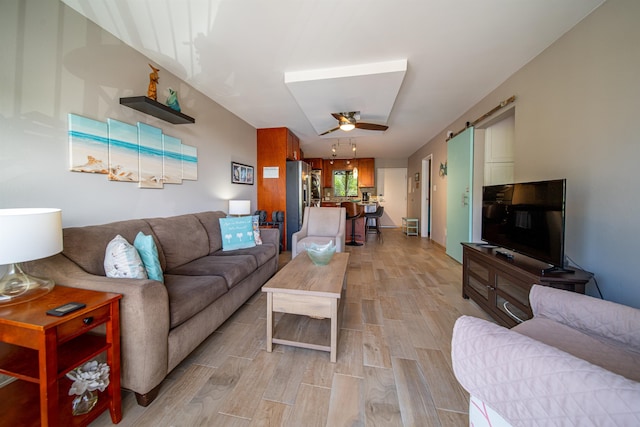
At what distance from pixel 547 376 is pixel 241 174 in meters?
4.27

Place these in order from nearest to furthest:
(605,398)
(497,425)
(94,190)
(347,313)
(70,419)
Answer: (605,398) → (497,425) → (70,419) → (94,190) → (347,313)

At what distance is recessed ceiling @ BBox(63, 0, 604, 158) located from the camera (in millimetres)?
1756

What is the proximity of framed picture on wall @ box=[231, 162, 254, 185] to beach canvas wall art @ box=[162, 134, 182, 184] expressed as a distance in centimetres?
117

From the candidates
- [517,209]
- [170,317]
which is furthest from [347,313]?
[517,209]

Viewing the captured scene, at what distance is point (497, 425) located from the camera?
724 mm

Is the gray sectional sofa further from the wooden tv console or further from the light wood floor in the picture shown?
the wooden tv console

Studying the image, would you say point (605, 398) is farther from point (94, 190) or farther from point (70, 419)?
point (94, 190)

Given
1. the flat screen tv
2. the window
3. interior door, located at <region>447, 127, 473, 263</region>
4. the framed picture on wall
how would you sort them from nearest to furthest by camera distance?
the flat screen tv → interior door, located at <region>447, 127, 473, 263</region> → the framed picture on wall → the window

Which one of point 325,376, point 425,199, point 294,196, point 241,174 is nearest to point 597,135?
point 325,376

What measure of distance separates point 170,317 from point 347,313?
1485 mm

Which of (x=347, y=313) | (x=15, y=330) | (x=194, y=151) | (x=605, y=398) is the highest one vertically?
(x=194, y=151)

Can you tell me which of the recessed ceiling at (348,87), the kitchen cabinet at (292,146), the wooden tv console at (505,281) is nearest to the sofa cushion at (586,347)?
the wooden tv console at (505,281)

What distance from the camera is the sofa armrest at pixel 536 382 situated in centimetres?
47

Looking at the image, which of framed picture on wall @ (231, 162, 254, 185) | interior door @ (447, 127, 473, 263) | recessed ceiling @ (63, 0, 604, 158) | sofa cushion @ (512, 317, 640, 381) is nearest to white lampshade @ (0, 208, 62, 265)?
recessed ceiling @ (63, 0, 604, 158)
